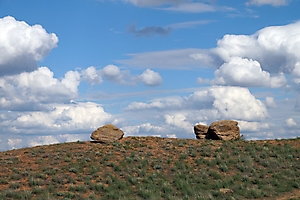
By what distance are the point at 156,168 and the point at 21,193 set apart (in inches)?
400

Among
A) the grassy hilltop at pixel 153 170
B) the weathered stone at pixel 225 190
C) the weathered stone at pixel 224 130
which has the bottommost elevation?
the weathered stone at pixel 225 190

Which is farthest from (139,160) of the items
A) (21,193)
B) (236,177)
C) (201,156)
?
(21,193)

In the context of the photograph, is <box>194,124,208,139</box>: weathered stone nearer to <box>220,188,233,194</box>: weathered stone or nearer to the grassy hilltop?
the grassy hilltop

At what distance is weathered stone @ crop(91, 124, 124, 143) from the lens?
39.3 meters

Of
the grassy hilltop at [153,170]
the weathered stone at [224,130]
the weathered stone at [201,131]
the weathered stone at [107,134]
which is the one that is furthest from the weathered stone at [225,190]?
the weathered stone at [201,131]

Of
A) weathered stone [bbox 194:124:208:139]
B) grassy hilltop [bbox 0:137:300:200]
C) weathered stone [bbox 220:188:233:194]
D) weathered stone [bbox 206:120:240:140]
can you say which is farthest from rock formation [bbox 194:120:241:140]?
weathered stone [bbox 220:188:233:194]

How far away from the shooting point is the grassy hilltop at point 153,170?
91.6ft

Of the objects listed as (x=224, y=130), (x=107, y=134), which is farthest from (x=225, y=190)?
(x=107, y=134)

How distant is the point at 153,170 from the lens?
1253 inches

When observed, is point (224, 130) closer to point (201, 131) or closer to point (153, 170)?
point (201, 131)

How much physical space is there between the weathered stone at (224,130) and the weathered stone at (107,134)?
360 inches

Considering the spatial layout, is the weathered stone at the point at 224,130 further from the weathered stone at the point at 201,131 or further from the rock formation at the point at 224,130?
the weathered stone at the point at 201,131

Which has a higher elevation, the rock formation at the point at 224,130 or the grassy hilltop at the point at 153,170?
the rock formation at the point at 224,130

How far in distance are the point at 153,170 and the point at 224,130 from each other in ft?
40.7
